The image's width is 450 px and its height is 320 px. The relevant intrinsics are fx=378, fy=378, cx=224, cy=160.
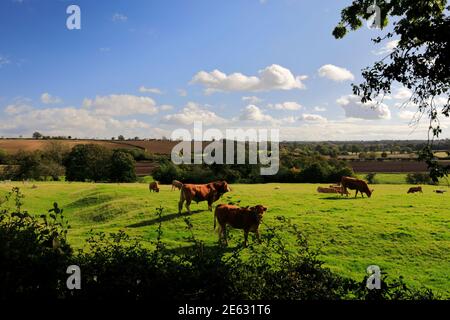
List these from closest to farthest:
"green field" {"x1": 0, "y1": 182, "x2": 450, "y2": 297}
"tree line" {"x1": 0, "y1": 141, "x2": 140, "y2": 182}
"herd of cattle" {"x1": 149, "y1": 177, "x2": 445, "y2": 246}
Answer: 1. "green field" {"x1": 0, "y1": 182, "x2": 450, "y2": 297}
2. "herd of cattle" {"x1": 149, "y1": 177, "x2": 445, "y2": 246}
3. "tree line" {"x1": 0, "y1": 141, "x2": 140, "y2": 182}

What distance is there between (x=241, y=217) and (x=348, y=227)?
21.3 feet

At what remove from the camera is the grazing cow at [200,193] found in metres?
23.9

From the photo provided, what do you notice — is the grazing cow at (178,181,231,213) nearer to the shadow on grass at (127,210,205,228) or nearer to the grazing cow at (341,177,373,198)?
the shadow on grass at (127,210,205,228)

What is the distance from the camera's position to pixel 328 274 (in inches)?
339

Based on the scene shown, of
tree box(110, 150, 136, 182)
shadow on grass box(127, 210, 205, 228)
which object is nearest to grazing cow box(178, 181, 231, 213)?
shadow on grass box(127, 210, 205, 228)

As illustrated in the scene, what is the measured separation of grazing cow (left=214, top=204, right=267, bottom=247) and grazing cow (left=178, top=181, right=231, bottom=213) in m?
6.26

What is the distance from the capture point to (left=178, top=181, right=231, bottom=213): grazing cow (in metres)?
23.9

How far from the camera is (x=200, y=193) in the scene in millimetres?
24141

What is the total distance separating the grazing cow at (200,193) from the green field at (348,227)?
817 mm

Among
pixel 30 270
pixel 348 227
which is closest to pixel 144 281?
pixel 30 270

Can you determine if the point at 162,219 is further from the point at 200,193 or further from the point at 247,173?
the point at 247,173

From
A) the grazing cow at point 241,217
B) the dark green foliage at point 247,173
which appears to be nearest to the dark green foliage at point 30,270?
the grazing cow at point 241,217

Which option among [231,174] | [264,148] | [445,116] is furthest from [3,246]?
[264,148]

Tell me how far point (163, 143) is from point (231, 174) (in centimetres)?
6283
